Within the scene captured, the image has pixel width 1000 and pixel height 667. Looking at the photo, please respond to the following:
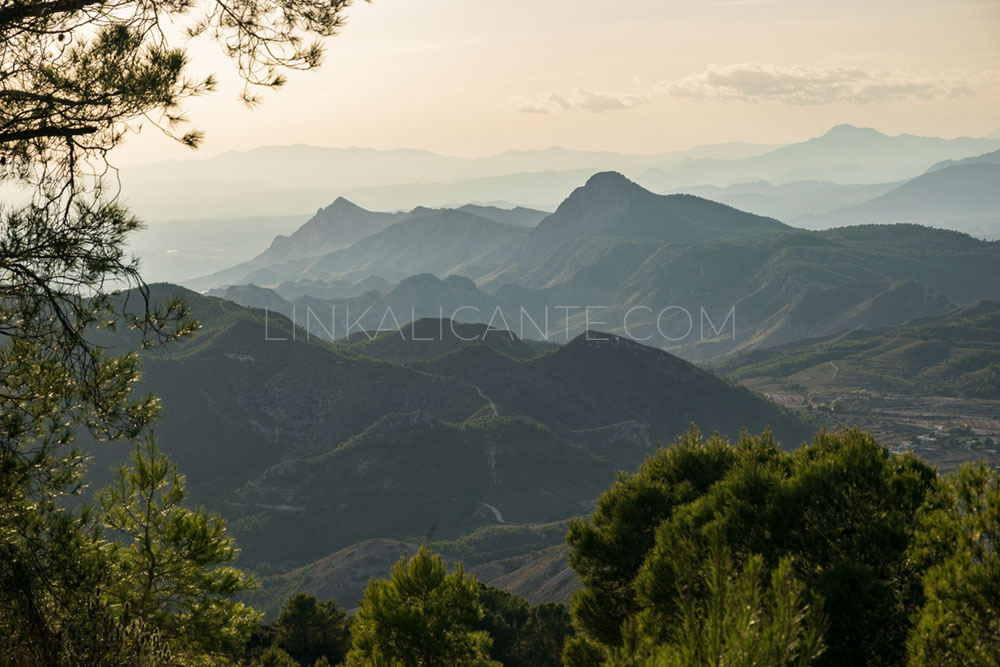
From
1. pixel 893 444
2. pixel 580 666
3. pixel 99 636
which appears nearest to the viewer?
pixel 99 636

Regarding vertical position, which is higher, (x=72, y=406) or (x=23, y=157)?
(x=23, y=157)

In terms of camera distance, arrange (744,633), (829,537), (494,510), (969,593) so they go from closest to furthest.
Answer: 1. (744,633)
2. (969,593)
3. (829,537)
4. (494,510)

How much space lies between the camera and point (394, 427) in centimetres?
12394

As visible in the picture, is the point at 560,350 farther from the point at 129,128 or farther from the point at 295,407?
the point at 129,128

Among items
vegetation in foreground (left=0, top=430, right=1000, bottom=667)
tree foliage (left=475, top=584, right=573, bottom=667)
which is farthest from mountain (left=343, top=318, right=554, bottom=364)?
vegetation in foreground (left=0, top=430, right=1000, bottom=667)

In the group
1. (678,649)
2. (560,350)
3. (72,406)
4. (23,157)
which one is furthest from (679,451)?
(560,350)

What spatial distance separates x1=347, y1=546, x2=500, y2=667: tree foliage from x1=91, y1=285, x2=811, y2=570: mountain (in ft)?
274

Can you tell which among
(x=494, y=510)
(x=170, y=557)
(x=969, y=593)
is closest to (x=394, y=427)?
(x=494, y=510)

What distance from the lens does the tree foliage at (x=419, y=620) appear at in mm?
19797

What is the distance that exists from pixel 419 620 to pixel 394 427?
105 meters

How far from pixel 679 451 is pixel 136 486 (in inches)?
758

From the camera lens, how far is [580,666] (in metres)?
21.7

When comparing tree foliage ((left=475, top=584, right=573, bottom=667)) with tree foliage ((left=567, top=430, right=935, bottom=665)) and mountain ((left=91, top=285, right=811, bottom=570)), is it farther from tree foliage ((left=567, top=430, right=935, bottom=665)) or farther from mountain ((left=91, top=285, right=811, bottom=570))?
mountain ((left=91, top=285, right=811, bottom=570))

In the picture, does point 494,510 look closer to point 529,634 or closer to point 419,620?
point 529,634
